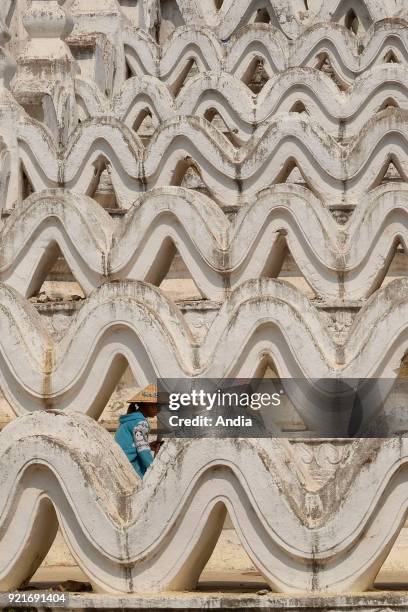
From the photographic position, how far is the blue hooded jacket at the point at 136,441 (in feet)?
36.1

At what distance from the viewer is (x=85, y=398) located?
11.6 meters

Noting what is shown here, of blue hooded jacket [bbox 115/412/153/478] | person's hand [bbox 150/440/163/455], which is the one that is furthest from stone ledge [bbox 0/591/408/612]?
person's hand [bbox 150/440/163/455]

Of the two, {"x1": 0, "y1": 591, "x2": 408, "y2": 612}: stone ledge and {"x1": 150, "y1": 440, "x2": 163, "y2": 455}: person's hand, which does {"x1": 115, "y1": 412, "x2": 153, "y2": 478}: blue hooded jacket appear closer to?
{"x1": 150, "y1": 440, "x2": 163, "y2": 455}: person's hand

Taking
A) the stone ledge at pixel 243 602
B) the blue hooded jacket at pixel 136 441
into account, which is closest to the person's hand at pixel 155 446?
the blue hooded jacket at pixel 136 441

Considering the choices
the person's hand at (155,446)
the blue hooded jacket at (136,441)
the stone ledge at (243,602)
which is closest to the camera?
the stone ledge at (243,602)

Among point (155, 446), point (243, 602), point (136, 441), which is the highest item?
point (155, 446)

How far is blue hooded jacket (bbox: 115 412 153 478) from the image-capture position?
1101cm

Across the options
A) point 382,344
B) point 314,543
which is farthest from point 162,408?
point 314,543

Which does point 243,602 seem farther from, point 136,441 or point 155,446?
point 155,446

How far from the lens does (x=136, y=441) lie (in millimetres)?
11031

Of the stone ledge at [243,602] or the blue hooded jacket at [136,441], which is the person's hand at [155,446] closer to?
the blue hooded jacket at [136,441]

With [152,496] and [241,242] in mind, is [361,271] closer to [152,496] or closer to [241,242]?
[241,242]

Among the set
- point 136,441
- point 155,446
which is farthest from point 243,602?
point 155,446

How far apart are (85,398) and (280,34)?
21.3 ft
